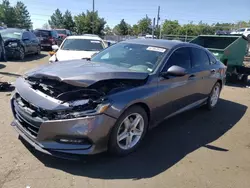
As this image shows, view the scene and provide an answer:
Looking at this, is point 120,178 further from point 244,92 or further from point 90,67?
point 244,92

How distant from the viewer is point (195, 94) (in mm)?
5324

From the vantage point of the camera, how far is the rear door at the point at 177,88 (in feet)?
13.9

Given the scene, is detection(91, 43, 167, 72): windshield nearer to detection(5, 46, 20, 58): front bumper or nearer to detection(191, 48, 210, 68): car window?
detection(191, 48, 210, 68): car window

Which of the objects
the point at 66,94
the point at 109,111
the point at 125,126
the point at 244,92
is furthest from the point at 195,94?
the point at 244,92

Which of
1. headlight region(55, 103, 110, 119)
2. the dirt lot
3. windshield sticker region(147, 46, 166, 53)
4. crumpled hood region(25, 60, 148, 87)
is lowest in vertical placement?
the dirt lot

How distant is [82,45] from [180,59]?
5.13 metres

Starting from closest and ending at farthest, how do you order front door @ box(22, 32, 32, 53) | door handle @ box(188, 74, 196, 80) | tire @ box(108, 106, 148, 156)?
tire @ box(108, 106, 148, 156) → door handle @ box(188, 74, 196, 80) → front door @ box(22, 32, 32, 53)

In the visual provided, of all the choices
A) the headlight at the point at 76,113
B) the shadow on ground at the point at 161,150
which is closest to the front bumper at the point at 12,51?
the shadow on ground at the point at 161,150

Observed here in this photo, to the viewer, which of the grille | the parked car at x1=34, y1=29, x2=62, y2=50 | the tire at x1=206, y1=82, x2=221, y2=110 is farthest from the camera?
the parked car at x1=34, y1=29, x2=62, y2=50

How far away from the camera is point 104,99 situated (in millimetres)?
3271

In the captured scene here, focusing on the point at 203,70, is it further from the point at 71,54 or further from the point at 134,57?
the point at 71,54

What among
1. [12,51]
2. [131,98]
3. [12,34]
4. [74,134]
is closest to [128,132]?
[131,98]

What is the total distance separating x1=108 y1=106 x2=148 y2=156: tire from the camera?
3.46m

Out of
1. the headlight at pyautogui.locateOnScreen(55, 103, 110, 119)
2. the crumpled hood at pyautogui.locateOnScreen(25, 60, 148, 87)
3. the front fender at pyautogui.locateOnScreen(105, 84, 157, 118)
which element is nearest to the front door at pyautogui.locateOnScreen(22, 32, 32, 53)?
the crumpled hood at pyautogui.locateOnScreen(25, 60, 148, 87)
